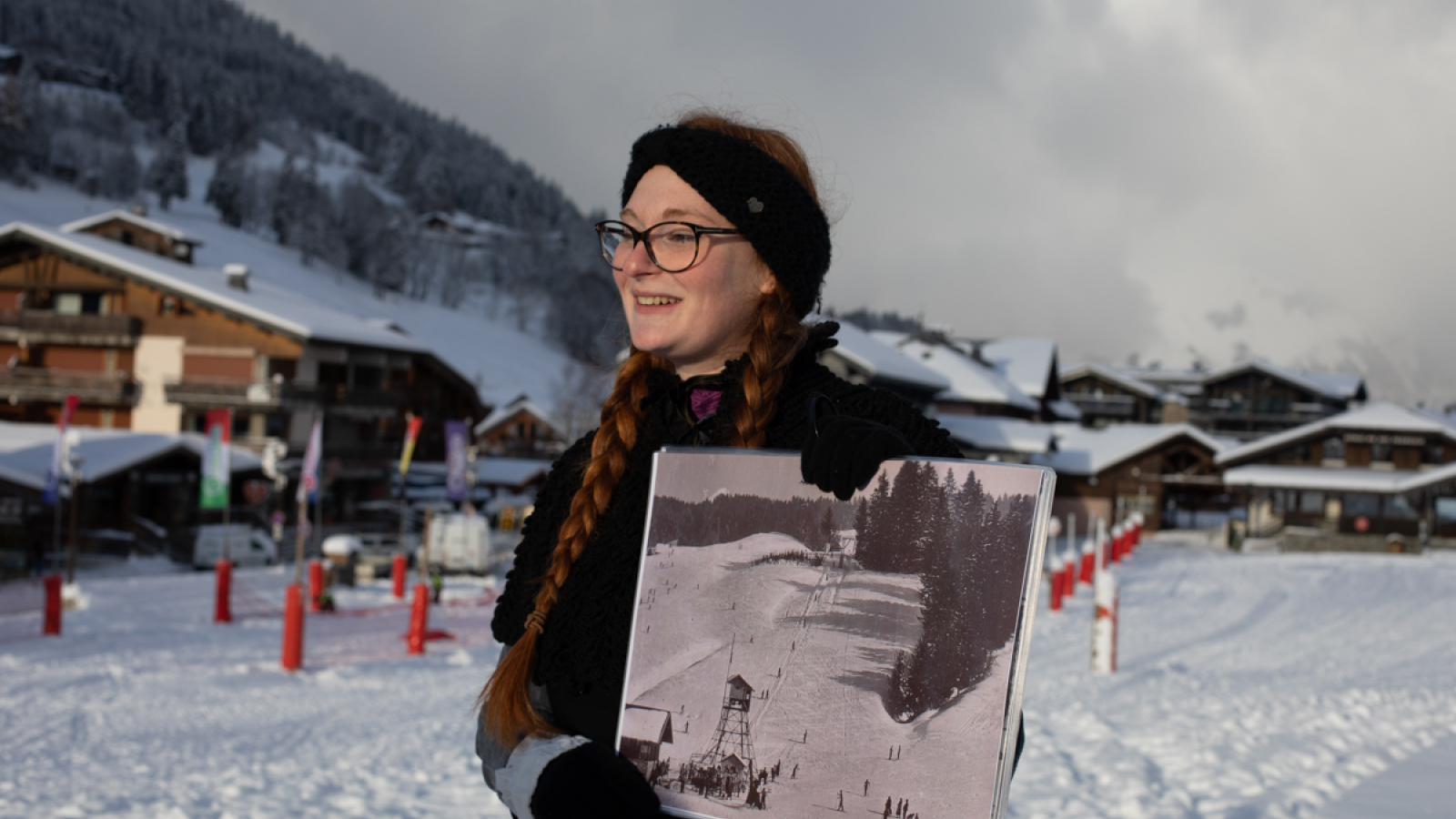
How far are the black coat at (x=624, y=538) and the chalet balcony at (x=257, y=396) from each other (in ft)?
120

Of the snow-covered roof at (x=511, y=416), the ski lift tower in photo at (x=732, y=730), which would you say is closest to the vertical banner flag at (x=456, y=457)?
the ski lift tower in photo at (x=732, y=730)

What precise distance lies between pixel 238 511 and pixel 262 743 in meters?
27.7

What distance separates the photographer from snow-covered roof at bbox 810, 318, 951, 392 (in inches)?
1379

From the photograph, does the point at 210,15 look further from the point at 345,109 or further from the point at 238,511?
the point at 238,511

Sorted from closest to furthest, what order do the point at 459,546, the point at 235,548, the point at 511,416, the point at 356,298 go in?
the point at 459,546
the point at 235,548
the point at 511,416
the point at 356,298

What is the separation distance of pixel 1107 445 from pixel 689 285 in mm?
45107

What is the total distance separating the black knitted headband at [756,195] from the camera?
1.82 metres

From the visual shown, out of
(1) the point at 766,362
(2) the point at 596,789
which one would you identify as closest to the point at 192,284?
(1) the point at 766,362

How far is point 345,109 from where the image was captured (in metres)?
177

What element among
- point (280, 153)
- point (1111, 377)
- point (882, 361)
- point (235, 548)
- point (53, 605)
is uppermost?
point (280, 153)

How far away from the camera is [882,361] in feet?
121

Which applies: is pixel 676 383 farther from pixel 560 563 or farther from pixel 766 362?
pixel 560 563

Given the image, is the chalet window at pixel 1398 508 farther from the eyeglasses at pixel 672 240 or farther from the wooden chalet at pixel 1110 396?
the eyeglasses at pixel 672 240

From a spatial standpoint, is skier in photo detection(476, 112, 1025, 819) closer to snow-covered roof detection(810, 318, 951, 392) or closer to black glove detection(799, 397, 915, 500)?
black glove detection(799, 397, 915, 500)
